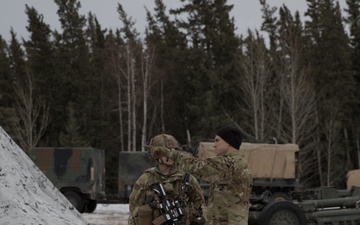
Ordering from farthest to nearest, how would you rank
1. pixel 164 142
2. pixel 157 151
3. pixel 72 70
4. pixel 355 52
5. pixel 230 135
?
pixel 355 52, pixel 72 70, pixel 230 135, pixel 164 142, pixel 157 151

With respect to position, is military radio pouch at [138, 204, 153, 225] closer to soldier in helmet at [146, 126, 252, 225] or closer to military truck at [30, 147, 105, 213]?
soldier in helmet at [146, 126, 252, 225]

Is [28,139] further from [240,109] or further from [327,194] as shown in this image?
[327,194]

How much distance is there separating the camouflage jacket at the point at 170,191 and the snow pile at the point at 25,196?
130 cm

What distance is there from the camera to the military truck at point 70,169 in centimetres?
1828

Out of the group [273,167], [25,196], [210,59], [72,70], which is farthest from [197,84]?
[25,196]

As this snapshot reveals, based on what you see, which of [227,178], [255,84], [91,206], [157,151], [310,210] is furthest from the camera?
[255,84]

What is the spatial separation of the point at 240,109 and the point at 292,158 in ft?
56.7

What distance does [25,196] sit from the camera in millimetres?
5625

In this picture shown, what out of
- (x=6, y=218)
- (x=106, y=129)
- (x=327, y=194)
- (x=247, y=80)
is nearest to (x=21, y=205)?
(x=6, y=218)

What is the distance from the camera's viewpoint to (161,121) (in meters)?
40.3

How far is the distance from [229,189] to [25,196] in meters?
2.12

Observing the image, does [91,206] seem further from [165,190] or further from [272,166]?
[165,190]

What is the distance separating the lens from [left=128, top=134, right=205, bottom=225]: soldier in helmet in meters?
4.18

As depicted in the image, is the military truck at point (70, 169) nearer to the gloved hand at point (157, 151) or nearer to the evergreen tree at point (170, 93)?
the gloved hand at point (157, 151)
